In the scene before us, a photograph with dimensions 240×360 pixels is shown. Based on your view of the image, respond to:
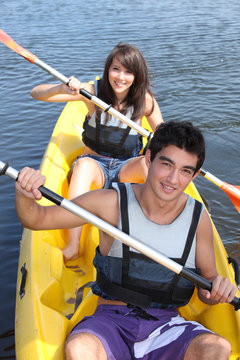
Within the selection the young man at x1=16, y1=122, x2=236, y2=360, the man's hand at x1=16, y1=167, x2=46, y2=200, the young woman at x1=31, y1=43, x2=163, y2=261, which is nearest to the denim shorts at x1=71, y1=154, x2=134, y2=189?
the young woman at x1=31, y1=43, x2=163, y2=261

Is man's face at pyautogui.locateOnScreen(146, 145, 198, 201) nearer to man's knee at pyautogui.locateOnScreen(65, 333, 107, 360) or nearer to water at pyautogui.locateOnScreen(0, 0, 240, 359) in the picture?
man's knee at pyautogui.locateOnScreen(65, 333, 107, 360)

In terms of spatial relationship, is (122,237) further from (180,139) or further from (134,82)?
(134,82)

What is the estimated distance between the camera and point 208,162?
4793 millimetres

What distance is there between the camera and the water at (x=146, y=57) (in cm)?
393

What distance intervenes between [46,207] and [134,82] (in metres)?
1.56

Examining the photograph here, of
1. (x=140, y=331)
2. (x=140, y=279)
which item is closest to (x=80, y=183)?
(x=140, y=279)

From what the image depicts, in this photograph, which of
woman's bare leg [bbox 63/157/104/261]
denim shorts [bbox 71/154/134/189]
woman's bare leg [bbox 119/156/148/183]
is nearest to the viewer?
woman's bare leg [bbox 63/157/104/261]

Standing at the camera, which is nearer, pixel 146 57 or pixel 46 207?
pixel 46 207

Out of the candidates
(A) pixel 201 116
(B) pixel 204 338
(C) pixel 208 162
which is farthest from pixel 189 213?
(A) pixel 201 116

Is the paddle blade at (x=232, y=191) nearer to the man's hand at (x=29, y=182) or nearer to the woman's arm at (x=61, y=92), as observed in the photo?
the woman's arm at (x=61, y=92)

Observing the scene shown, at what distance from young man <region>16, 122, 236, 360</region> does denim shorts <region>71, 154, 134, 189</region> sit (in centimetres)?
108

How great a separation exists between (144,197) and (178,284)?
40 centimetres

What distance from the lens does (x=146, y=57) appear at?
8219 mm

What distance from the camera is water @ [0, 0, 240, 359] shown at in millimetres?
3928
